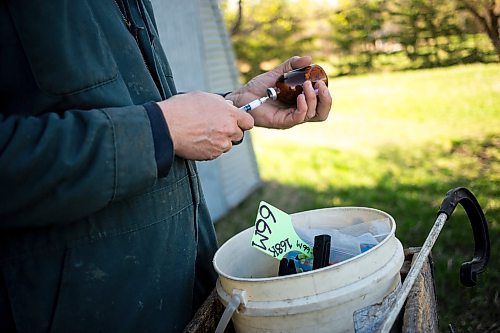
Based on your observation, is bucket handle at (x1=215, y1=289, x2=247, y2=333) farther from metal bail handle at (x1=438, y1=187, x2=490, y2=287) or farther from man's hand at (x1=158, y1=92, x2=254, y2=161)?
metal bail handle at (x1=438, y1=187, x2=490, y2=287)

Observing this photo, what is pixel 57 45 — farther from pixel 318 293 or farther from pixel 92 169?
pixel 318 293

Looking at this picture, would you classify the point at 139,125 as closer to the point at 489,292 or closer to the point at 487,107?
the point at 489,292

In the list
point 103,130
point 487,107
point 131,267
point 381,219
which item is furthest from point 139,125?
point 487,107

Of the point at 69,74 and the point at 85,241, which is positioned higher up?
the point at 69,74

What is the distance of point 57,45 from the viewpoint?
44.1 inches

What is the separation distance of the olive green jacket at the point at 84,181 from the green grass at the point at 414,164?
1.94 m

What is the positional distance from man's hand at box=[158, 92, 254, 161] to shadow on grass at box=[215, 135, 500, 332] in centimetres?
194

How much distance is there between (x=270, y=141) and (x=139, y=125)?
7732 millimetres

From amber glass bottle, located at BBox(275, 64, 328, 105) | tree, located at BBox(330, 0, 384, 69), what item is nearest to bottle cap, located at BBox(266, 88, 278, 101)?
amber glass bottle, located at BBox(275, 64, 328, 105)

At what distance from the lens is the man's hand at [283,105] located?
151 centimetres

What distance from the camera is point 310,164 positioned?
22.4 feet

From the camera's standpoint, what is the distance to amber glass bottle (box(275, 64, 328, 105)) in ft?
5.02

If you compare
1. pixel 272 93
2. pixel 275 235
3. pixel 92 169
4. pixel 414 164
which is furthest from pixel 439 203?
pixel 92 169

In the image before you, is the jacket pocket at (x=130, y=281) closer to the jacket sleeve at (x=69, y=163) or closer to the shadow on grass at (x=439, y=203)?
the jacket sleeve at (x=69, y=163)
